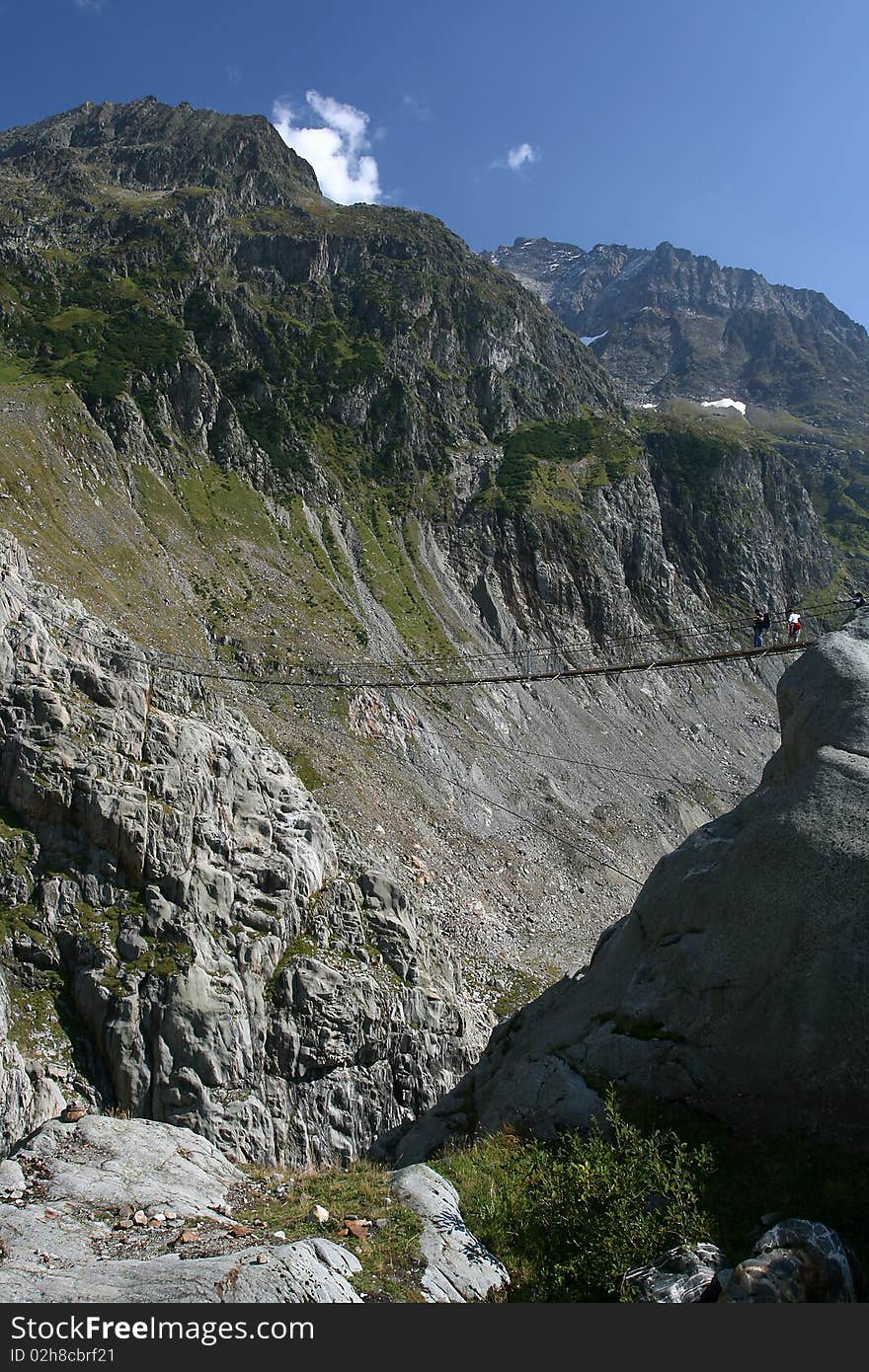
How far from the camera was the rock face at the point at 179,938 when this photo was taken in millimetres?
20156

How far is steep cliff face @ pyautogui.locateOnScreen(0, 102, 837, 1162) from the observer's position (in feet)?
74.3

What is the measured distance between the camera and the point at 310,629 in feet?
202

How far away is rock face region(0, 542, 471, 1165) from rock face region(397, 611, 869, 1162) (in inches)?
291

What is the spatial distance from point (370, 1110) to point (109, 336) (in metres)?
80.1

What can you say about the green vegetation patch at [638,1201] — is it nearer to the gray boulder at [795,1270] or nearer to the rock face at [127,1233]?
the gray boulder at [795,1270]

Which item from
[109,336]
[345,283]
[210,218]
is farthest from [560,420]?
[109,336]

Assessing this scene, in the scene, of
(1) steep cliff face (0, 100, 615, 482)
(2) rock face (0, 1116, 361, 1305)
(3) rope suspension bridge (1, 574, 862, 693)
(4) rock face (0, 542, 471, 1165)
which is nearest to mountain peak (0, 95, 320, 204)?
(1) steep cliff face (0, 100, 615, 482)

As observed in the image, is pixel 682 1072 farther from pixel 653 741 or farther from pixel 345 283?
pixel 345 283

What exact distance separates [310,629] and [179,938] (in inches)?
1618

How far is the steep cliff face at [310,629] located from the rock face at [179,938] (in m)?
0.11

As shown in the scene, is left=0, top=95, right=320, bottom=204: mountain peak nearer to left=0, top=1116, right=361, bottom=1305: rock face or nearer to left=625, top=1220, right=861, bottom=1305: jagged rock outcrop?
left=0, top=1116, right=361, bottom=1305: rock face

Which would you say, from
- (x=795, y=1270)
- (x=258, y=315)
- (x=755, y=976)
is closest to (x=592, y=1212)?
(x=795, y=1270)

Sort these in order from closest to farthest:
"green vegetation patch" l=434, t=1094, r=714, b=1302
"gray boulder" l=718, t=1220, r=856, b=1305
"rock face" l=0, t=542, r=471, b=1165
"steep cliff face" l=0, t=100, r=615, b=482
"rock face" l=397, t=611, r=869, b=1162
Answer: "gray boulder" l=718, t=1220, r=856, b=1305 → "green vegetation patch" l=434, t=1094, r=714, b=1302 → "rock face" l=397, t=611, r=869, b=1162 → "rock face" l=0, t=542, r=471, b=1165 → "steep cliff face" l=0, t=100, r=615, b=482

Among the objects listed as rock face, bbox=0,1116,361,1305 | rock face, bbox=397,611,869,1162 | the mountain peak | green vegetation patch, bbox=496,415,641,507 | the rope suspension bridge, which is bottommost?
rock face, bbox=0,1116,361,1305
